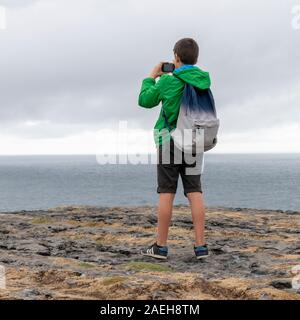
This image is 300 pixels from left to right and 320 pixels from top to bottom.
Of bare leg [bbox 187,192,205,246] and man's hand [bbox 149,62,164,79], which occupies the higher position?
man's hand [bbox 149,62,164,79]

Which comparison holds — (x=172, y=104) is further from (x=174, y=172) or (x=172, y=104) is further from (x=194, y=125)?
(x=174, y=172)

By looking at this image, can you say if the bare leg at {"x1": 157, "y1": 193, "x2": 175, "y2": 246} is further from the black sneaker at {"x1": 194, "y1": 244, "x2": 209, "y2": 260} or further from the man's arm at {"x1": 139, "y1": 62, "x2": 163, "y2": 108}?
the man's arm at {"x1": 139, "y1": 62, "x2": 163, "y2": 108}

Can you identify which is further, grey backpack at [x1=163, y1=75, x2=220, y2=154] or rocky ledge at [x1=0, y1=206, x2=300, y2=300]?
grey backpack at [x1=163, y1=75, x2=220, y2=154]

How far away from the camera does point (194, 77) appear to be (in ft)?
22.4

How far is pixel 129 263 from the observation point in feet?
22.4

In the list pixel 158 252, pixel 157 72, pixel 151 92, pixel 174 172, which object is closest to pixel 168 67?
pixel 157 72

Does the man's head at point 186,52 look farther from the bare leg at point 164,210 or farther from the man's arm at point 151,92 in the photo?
the bare leg at point 164,210

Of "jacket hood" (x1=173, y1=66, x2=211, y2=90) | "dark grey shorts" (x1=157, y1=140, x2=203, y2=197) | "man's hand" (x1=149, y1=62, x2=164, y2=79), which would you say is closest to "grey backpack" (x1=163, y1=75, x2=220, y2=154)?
"jacket hood" (x1=173, y1=66, x2=211, y2=90)

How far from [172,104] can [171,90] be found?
0.19 meters

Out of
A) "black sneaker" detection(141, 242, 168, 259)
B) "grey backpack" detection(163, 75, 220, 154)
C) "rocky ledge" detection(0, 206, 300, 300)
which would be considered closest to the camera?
"rocky ledge" detection(0, 206, 300, 300)

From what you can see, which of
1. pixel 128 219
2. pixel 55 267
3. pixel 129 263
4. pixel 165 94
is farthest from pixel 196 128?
pixel 128 219

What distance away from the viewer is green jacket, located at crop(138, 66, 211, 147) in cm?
680
